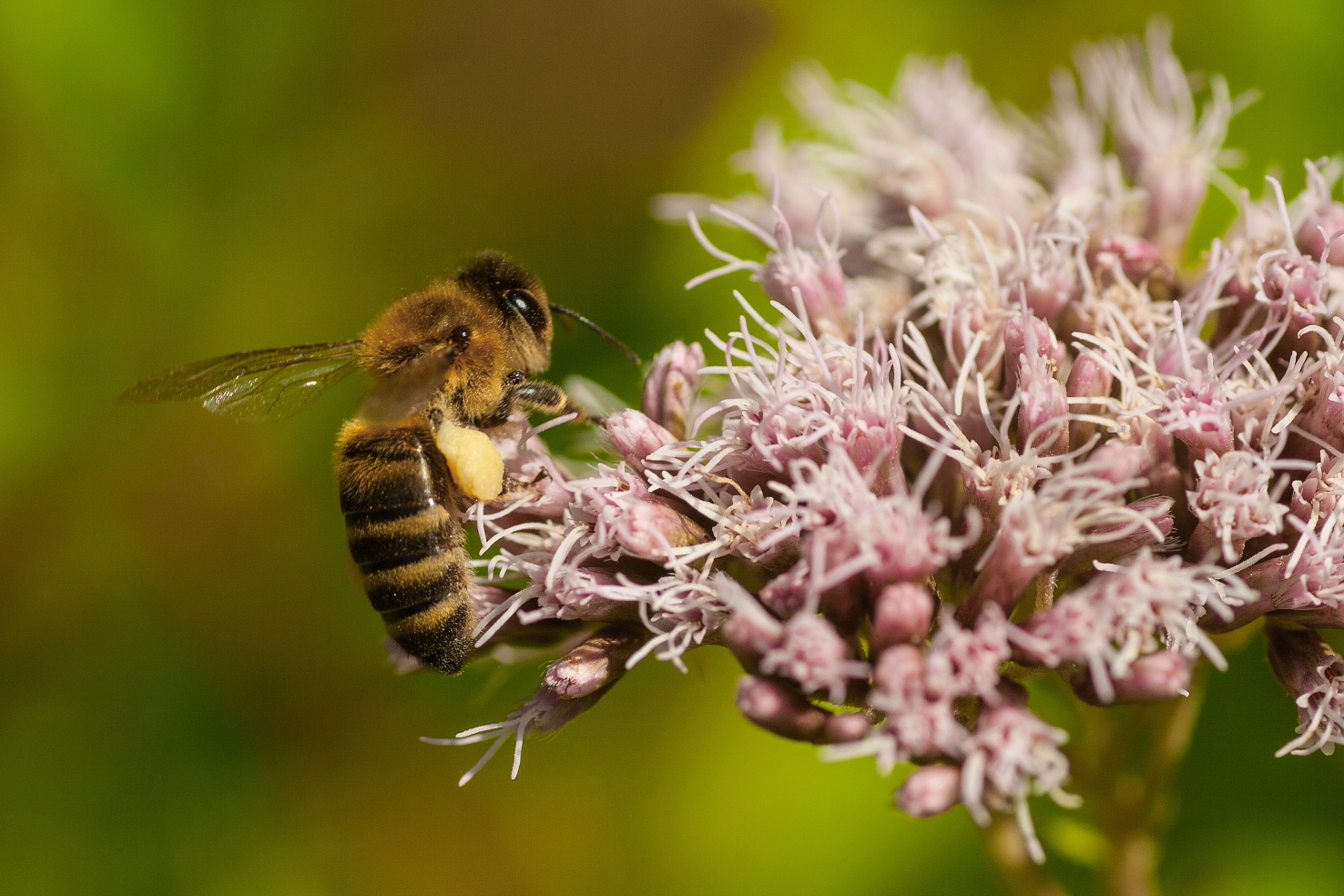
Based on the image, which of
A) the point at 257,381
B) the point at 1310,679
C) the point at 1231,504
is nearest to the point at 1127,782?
the point at 1310,679

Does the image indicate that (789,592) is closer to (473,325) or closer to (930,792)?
(930,792)

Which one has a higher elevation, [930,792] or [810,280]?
[810,280]

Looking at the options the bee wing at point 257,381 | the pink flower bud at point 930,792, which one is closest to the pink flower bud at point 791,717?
the pink flower bud at point 930,792

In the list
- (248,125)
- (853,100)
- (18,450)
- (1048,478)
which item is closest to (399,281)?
(248,125)

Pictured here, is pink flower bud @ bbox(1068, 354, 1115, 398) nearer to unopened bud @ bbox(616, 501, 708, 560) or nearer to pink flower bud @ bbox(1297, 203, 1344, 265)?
pink flower bud @ bbox(1297, 203, 1344, 265)

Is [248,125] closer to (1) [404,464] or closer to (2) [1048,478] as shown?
(1) [404,464]

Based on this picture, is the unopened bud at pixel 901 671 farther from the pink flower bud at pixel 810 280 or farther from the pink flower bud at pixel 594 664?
the pink flower bud at pixel 810 280
